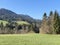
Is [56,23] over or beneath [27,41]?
over

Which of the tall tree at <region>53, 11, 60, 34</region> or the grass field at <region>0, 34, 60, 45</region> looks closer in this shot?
the grass field at <region>0, 34, 60, 45</region>

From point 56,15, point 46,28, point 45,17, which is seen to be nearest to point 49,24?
point 46,28

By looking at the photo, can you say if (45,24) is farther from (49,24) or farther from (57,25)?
(57,25)

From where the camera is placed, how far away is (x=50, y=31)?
65.0m

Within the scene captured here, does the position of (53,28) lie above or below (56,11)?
below

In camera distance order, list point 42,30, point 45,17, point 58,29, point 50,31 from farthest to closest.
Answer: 1. point 45,17
2. point 42,30
3. point 50,31
4. point 58,29

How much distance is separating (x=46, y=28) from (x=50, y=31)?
3.45 metres

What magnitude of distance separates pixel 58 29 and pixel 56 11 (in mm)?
9063

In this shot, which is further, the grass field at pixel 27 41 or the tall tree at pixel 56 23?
the tall tree at pixel 56 23

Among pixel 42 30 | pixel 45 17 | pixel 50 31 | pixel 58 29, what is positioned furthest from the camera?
pixel 45 17

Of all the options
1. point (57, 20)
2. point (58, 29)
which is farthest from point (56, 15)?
point (58, 29)

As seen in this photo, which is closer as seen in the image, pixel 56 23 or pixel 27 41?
pixel 27 41

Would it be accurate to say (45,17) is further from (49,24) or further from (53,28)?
(53,28)

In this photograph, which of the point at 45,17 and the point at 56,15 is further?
the point at 45,17
